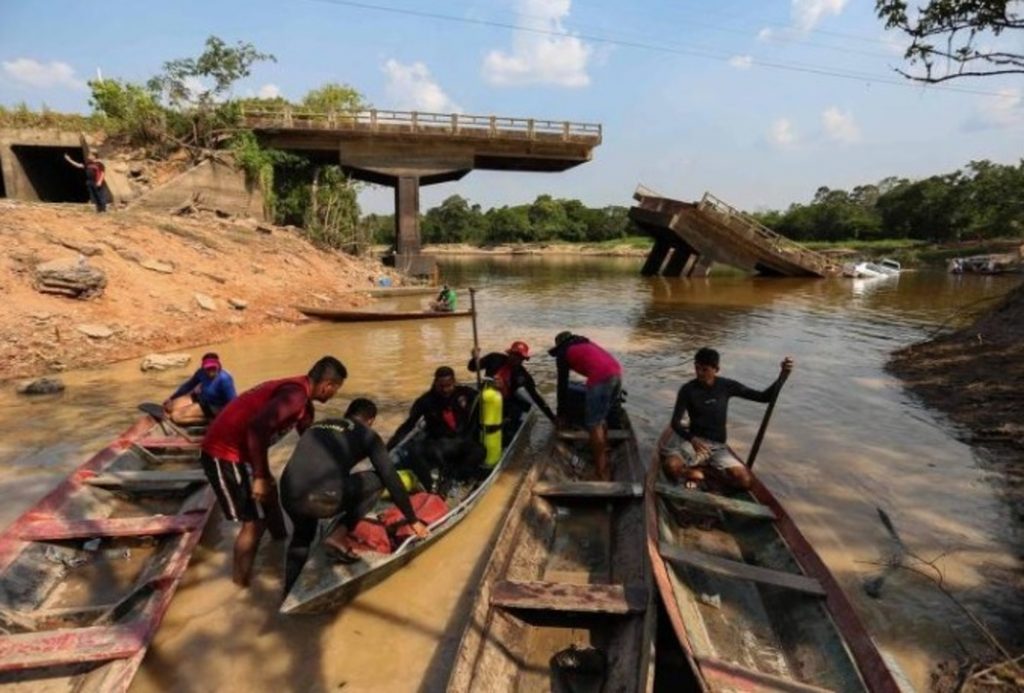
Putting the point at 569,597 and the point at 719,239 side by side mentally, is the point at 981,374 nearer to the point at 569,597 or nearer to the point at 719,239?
the point at 569,597

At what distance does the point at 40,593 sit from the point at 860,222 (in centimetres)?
7507

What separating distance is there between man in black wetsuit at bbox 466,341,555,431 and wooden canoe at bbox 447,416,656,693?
1.85 metres

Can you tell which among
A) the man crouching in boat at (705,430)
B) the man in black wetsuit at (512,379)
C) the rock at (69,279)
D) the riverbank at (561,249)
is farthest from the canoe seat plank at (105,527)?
the riverbank at (561,249)

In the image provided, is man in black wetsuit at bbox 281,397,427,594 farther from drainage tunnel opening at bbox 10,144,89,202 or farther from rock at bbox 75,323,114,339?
drainage tunnel opening at bbox 10,144,89,202

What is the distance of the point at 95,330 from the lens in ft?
45.3

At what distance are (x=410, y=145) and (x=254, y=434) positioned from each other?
27675 mm

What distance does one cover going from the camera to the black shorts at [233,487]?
5066mm

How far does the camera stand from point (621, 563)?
18.3 feet

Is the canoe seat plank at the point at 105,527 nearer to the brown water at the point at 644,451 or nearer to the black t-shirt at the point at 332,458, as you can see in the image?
the brown water at the point at 644,451

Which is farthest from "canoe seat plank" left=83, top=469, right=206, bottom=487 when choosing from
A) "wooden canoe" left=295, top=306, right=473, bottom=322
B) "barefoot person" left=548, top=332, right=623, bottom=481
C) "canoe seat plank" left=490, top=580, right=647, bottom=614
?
"wooden canoe" left=295, top=306, right=473, bottom=322

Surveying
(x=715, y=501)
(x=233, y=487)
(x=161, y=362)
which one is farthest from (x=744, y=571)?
(x=161, y=362)

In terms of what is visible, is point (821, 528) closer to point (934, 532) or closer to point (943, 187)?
point (934, 532)

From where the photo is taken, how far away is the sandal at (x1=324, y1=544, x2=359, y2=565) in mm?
4883

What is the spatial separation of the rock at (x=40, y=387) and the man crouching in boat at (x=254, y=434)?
27.4ft
